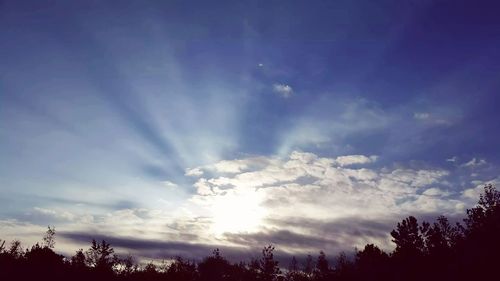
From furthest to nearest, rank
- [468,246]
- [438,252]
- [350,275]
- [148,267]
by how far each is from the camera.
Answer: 1. [148,267]
2. [350,275]
3. [438,252]
4. [468,246]

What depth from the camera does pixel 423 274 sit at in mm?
63000

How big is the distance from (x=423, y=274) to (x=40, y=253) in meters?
72.6

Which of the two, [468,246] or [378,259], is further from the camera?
[378,259]

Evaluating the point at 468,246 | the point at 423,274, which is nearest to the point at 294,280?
the point at 423,274

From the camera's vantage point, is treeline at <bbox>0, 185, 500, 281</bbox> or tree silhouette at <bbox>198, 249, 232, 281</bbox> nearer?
treeline at <bbox>0, 185, 500, 281</bbox>

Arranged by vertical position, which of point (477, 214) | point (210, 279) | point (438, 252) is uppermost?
point (477, 214)

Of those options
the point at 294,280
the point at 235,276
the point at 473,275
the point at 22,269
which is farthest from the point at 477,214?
the point at 22,269

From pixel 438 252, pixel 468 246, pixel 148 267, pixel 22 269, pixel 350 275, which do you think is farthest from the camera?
pixel 148 267

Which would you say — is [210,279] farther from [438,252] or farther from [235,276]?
[438,252]

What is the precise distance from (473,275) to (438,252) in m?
20.0

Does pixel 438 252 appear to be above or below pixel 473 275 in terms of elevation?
above

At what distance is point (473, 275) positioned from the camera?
51281 millimetres

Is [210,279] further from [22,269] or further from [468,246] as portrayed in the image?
[468,246]

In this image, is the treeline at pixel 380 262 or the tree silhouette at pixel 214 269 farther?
the tree silhouette at pixel 214 269
